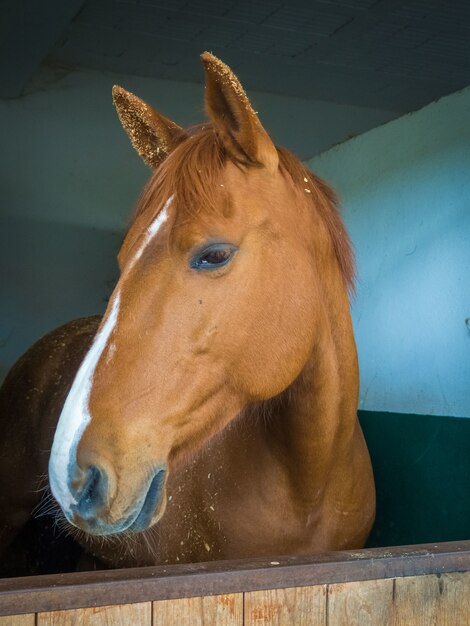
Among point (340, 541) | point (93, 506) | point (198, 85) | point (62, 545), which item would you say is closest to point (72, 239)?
point (198, 85)

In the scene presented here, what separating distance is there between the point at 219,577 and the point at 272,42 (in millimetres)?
3264

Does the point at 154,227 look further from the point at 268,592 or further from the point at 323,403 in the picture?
the point at 268,592

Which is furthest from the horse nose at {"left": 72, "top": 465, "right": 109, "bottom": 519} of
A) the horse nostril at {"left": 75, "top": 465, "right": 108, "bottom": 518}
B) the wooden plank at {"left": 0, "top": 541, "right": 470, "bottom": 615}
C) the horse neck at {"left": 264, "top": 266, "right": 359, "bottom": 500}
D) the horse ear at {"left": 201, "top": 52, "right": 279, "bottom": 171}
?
the horse ear at {"left": 201, "top": 52, "right": 279, "bottom": 171}

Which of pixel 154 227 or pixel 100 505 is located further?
pixel 154 227

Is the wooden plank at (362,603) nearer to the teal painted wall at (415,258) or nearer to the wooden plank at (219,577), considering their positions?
the wooden plank at (219,577)

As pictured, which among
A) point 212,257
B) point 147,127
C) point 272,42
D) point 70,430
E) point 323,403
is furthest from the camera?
→ point 272,42

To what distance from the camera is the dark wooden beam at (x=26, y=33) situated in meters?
3.52

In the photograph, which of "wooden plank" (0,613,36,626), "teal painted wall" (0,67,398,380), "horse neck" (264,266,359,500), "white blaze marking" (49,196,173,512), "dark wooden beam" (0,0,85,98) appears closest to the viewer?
"wooden plank" (0,613,36,626)

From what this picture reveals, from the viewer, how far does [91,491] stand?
4.94 feet

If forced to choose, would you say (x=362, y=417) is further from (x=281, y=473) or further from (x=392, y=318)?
(x=281, y=473)

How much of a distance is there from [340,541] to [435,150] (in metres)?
1.91

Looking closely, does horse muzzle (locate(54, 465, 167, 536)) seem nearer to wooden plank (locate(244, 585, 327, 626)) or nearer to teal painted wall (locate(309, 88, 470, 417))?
wooden plank (locate(244, 585, 327, 626))

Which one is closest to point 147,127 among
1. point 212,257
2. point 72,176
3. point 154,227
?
point 154,227

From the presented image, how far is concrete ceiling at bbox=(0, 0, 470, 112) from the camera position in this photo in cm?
357
